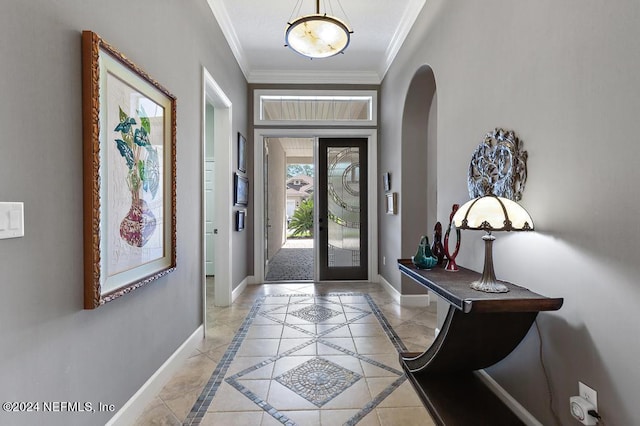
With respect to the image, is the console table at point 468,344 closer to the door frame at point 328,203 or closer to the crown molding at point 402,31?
the crown molding at point 402,31

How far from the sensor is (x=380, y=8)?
11.0ft

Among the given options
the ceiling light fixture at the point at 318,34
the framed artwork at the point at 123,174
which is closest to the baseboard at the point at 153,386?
the framed artwork at the point at 123,174

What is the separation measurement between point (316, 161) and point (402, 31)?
6.96ft

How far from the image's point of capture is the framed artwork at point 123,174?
1392 mm

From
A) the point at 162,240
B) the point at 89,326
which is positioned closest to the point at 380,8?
the point at 162,240

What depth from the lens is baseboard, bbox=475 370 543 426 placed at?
64.1 inches

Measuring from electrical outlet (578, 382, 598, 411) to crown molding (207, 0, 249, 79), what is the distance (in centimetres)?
378

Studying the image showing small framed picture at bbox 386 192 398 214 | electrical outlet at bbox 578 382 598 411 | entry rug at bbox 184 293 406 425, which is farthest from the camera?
small framed picture at bbox 386 192 398 214

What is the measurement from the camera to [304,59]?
4.45m

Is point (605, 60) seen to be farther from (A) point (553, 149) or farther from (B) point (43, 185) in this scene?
(B) point (43, 185)

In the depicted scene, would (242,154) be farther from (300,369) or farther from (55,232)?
(55,232)

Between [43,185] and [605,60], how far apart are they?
2100mm

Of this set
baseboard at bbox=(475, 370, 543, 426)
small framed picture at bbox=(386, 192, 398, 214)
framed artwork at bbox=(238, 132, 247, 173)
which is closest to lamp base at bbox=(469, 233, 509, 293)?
baseboard at bbox=(475, 370, 543, 426)

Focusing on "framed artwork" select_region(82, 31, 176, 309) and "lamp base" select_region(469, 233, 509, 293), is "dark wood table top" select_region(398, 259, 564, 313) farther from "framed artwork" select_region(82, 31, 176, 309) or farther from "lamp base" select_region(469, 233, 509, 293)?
"framed artwork" select_region(82, 31, 176, 309)
